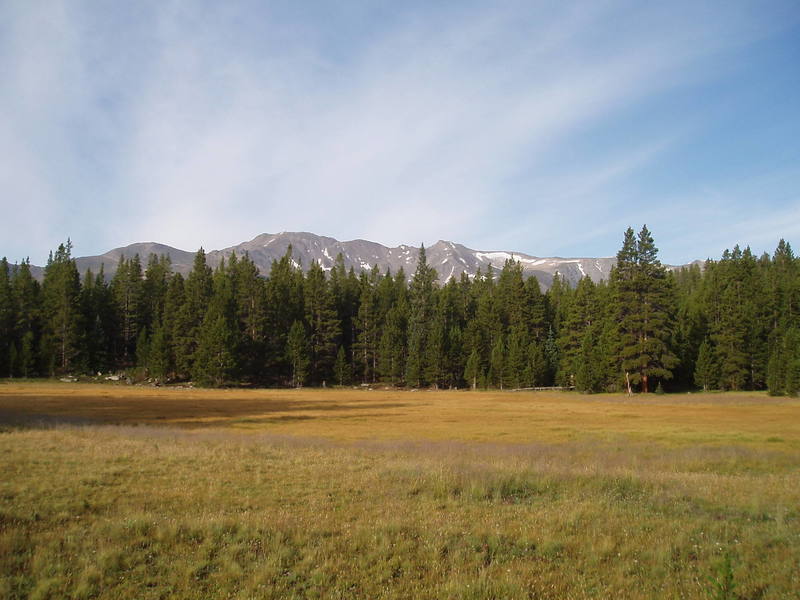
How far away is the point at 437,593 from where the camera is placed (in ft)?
22.4

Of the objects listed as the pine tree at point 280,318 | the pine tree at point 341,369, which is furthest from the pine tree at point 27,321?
the pine tree at point 341,369

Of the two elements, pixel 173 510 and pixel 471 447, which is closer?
pixel 173 510

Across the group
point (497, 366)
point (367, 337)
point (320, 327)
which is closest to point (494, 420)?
point (497, 366)

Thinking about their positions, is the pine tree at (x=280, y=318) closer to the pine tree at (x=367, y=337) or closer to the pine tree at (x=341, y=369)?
the pine tree at (x=341, y=369)

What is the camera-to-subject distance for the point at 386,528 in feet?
30.1

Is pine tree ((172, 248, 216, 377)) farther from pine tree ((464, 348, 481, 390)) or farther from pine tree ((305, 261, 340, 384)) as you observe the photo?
pine tree ((464, 348, 481, 390))

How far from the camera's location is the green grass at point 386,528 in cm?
706

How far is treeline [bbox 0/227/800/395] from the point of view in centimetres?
6738

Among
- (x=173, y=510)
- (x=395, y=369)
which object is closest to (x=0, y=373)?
(x=395, y=369)

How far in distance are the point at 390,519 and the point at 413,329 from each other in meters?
81.5

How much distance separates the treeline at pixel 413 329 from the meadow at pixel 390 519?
163 feet

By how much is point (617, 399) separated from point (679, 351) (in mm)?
19046

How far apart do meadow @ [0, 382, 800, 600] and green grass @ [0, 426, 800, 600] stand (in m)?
0.04

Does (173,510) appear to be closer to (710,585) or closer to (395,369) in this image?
(710,585)
